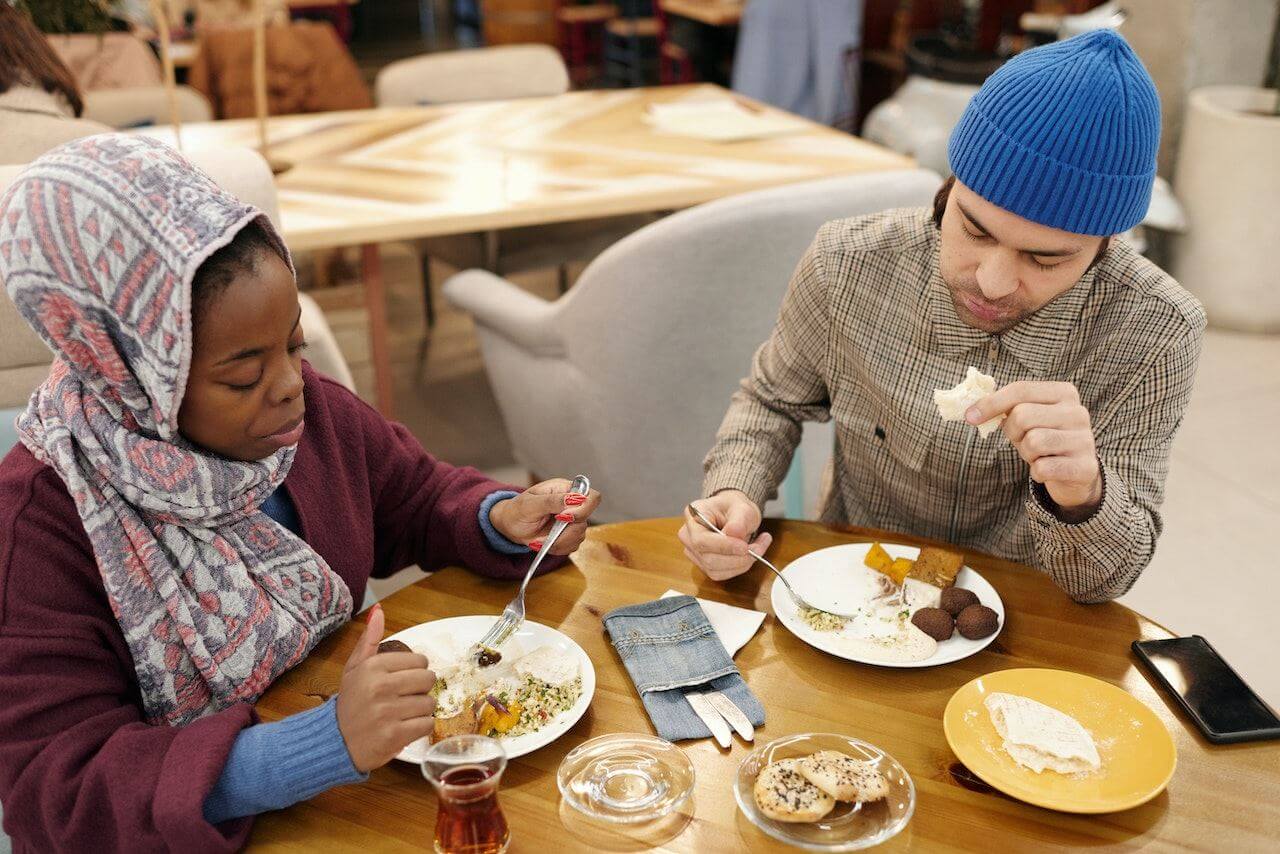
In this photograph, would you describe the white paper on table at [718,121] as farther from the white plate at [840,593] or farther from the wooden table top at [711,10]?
the wooden table top at [711,10]

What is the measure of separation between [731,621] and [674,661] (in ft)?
0.40

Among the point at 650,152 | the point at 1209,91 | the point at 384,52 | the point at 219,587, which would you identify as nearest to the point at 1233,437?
the point at 1209,91

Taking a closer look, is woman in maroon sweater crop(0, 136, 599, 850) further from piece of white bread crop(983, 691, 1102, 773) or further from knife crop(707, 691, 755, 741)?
piece of white bread crop(983, 691, 1102, 773)

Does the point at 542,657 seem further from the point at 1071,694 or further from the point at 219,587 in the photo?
the point at 1071,694

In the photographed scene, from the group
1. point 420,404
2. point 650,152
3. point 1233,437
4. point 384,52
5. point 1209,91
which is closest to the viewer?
point 650,152

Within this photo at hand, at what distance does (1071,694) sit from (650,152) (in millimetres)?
2527

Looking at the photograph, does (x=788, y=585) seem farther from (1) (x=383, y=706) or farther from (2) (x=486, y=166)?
(2) (x=486, y=166)

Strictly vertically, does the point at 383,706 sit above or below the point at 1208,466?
above

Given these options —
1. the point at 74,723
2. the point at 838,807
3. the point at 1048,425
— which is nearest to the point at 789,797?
the point at 838,807

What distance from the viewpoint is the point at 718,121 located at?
379 centimetres

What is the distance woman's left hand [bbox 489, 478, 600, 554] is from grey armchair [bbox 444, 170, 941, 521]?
1065 millimetres

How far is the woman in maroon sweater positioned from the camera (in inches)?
41.6

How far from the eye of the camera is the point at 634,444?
2721 millimetres

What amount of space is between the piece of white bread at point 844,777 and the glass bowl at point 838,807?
Result: 2 centimetres
